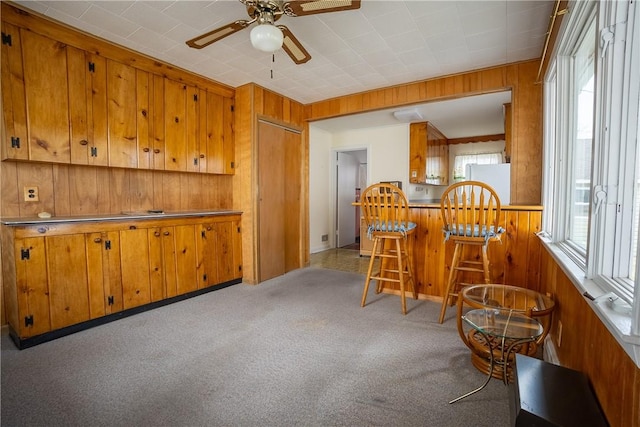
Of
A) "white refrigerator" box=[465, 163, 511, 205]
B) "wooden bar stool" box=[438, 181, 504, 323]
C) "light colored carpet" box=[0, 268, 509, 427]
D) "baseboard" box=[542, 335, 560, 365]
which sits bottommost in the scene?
"light colored carpet" box=[0, 268, 509, 427]

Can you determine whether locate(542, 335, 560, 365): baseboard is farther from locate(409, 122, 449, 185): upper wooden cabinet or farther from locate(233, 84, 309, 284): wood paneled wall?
locate(409, 122, 449, 185): upper wooden cabinet

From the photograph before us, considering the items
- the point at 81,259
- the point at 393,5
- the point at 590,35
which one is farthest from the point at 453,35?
the point at 81,259

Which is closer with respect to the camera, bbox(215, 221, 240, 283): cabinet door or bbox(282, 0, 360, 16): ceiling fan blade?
bbox(282, 0, 360, 16): ceiling fan blade

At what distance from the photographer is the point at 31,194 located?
2.38m

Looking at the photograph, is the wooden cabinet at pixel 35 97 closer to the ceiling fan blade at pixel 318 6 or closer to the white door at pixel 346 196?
the ceiling fan blade at pixel 318 6

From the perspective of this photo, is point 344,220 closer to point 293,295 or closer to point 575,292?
point 293,295

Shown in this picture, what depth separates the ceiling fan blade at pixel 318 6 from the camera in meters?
1.61

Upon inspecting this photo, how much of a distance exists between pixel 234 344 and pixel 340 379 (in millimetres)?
837

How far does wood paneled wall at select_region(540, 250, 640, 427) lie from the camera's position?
0.77m

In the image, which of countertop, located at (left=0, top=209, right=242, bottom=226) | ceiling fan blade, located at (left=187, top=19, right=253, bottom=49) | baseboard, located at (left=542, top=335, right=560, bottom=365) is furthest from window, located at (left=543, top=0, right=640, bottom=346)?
countertop, located at (left=0, top=209, right=242, bottom=226)

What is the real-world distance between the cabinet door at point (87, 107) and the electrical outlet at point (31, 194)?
39 centimetres

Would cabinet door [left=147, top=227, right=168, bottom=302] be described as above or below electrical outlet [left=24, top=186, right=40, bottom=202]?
below

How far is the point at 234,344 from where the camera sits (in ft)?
6.90

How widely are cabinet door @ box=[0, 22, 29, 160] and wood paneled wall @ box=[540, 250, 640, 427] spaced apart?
11.3 ft
